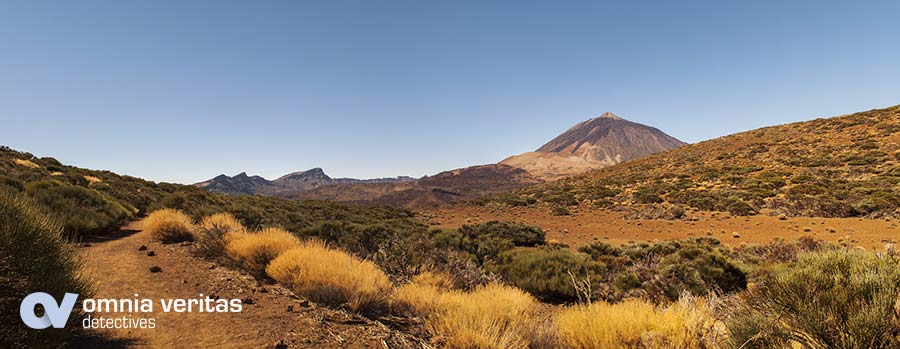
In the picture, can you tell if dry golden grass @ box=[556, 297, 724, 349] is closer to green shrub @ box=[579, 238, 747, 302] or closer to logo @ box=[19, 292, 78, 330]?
green shrub @ box=[579, 238, 747, 302]

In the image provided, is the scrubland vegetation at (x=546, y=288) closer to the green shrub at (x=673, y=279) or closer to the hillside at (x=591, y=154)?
the green shrub at (x=673, y=279)

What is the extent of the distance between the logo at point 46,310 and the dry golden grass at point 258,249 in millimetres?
3276

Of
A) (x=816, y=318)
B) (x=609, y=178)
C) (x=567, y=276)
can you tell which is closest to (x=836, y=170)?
(x=609, y=178)

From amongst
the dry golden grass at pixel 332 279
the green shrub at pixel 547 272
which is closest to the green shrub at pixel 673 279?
the green shrub at pixel 547 272

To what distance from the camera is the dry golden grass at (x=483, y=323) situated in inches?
139

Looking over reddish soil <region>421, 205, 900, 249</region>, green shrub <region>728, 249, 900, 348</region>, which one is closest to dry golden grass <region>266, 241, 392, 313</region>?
green shrub <region>728, 249, 900, 348</region>

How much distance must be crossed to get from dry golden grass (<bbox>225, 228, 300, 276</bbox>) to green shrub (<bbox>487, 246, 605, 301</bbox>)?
206 inches

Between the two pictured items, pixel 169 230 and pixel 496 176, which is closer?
pixel 169 230

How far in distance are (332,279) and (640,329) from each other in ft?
13.7

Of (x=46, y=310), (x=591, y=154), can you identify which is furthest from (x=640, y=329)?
(x=591, y=154)

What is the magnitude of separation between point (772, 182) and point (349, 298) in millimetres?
34910

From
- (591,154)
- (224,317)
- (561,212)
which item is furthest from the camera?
(591,154)

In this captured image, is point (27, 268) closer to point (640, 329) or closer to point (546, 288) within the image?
point (640, 329)

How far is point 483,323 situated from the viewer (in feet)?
12.0
